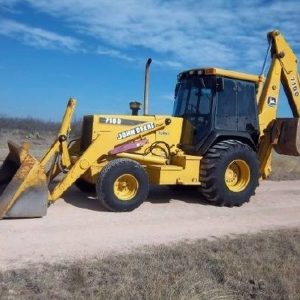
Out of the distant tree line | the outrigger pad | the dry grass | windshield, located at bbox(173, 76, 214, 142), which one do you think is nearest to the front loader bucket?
the dry grass

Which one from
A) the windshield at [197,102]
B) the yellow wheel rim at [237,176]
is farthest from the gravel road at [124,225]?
the windshield at [197,102]

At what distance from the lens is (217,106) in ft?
33.7

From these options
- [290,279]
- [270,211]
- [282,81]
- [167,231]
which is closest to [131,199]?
[167,231]

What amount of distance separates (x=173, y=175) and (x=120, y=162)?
1223mm

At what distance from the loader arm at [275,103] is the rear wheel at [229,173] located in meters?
0.76

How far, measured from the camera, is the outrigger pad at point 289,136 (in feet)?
35.3

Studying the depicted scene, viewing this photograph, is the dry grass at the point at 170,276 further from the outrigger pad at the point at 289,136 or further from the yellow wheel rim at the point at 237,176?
the outrigger pad at the point at 289,136

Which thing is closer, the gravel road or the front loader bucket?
the gravel road

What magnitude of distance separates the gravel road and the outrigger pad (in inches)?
45.4

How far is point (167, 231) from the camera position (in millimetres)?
8062

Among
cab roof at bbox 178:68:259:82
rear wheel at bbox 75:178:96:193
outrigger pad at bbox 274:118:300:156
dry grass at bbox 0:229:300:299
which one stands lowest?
dry grass at bbox 0:229:300:299

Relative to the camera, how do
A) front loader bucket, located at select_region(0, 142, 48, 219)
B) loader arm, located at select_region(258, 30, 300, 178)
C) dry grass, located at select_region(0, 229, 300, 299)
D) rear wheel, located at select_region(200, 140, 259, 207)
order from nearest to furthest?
1. dry grass, located at select_region(0, 229, 300, 299)
2. front loader bucket, located at select_region(0, 142, 48, 219)
3. rear wheel, located at select_region(200, 140, 259, 207)
4. loader arm, located at select_region(258, 30, 300, 178)

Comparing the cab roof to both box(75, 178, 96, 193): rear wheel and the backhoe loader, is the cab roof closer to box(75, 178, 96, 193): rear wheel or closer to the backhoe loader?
the backhoe loader

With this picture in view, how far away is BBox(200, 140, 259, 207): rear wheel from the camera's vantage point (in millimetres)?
9992
